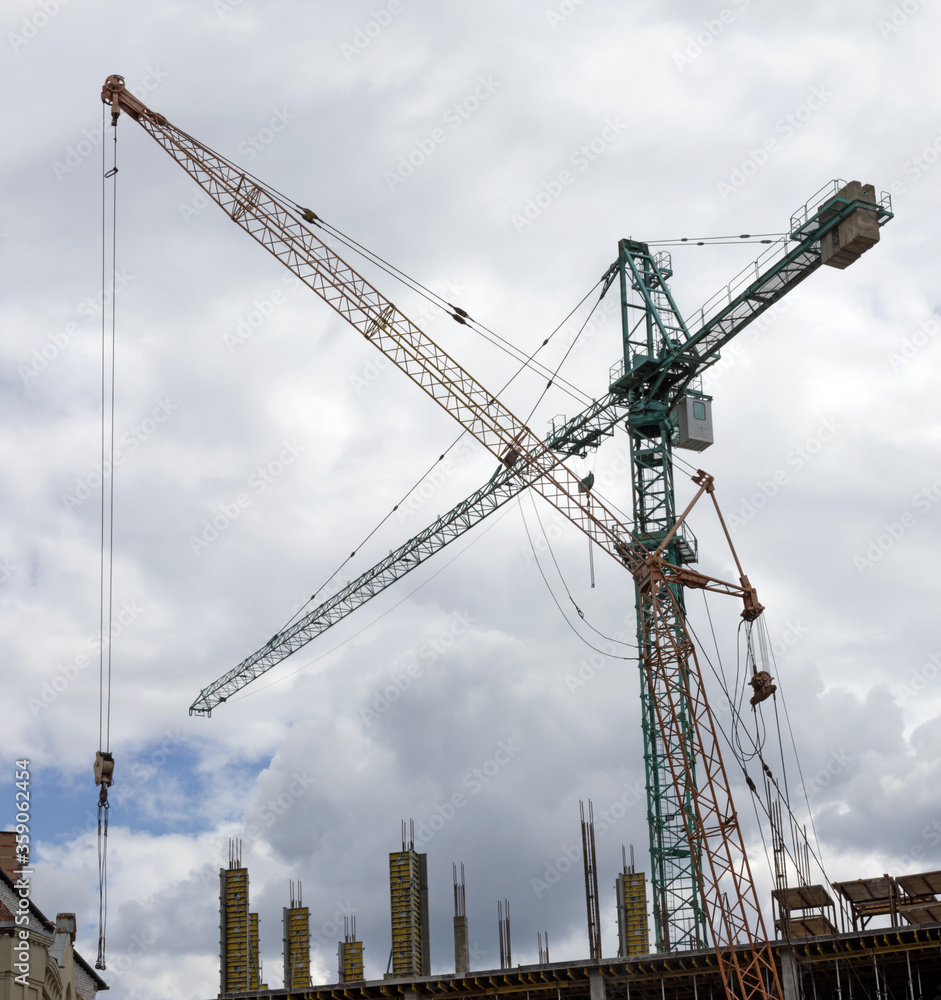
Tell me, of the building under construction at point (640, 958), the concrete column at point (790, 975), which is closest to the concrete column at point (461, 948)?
the building under construction at point (640, 958)

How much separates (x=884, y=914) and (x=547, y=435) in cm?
4250

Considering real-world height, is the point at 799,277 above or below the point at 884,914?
above

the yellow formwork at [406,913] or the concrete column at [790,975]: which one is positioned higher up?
the yellow formwork at [406,913]

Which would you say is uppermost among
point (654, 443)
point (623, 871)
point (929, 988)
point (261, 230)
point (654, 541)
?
point (261, 230)

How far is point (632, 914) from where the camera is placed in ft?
229

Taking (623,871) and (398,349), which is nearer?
(623,871)

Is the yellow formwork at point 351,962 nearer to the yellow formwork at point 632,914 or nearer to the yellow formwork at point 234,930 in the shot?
the yellow formwork at point 234,930

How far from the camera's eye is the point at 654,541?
8750 centimetres

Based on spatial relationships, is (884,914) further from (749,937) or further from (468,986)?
(468,986)

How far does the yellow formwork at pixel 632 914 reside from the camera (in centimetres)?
6869

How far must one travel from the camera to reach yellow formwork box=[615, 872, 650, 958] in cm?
6869

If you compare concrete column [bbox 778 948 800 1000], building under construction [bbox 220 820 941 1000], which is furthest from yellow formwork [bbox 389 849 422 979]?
concrete column [bbox 778 948 800 1000]

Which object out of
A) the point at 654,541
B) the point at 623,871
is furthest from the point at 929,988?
the point at 654,541

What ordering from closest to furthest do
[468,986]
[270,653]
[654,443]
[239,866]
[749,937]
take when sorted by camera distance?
[749,937] → [468,986] → [239,866] → [654,443] → [270,653]
